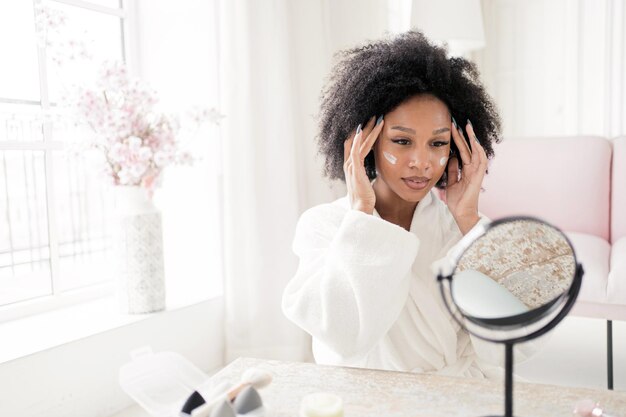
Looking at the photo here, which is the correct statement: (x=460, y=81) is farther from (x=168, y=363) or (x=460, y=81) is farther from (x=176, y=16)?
(x=176, y=16)

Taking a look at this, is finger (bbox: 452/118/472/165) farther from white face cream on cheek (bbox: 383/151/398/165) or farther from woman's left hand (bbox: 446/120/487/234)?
white face cream on cheek (bbox: 383/151/398/165)

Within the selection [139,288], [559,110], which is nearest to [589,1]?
[559,110]

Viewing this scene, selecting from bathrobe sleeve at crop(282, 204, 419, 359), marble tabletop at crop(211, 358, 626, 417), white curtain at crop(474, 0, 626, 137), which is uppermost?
white curtain at crop(474, 0, 626, 137)

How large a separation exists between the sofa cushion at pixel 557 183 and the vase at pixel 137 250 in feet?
4.55

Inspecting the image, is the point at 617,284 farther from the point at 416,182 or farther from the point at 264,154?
the point at 264,154

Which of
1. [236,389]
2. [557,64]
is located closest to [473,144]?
[236,389]

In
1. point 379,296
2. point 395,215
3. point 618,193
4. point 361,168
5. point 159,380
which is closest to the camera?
point 159,380

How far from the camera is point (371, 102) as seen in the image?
3.34ft

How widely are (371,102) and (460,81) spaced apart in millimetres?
176

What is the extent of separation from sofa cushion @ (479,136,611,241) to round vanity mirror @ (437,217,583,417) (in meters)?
1.86

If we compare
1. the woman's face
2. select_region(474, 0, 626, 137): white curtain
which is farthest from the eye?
select_region(474, 0, 626, 137): white curtain

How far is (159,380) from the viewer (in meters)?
0.79

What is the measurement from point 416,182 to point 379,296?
0.22 metres

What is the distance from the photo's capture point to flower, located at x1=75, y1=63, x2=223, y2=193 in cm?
157
